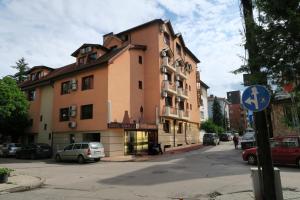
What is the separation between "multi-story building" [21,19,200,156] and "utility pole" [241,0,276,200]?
65.5 ft

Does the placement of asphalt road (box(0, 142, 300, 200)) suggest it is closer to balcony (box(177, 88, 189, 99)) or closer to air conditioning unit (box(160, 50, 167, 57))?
air conditioning unit (box(160, 50, 167, 57))

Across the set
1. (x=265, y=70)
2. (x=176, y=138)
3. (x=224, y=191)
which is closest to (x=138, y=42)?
(x=176, y=138)

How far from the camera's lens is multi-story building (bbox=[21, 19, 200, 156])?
91.9 ft

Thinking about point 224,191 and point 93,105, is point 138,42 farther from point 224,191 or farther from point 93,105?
point 224,191

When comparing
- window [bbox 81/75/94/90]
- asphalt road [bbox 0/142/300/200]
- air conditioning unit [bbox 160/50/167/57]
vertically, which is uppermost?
air conditioning unit [bbox 160/50/167/57]

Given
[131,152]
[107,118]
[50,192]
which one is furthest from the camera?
[131,152]

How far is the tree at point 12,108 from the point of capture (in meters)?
26.7

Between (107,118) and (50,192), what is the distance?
16.2 metres

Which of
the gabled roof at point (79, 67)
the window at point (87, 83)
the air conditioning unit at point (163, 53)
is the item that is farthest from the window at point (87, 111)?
the air conditioning unit at point (163, 53)

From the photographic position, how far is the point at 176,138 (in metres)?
37.0

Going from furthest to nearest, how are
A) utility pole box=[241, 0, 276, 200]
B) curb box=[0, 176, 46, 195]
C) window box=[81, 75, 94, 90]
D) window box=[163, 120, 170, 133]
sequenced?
window box=[163, 120, 170, 133]
window box=[81, 75, 94, 90]
curb box=[0, 176, 46, 195]
utility pole box=[241, 0, 276, 200]

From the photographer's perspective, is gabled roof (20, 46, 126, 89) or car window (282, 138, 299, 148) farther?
gabled roof (20, 46, 126, 89)

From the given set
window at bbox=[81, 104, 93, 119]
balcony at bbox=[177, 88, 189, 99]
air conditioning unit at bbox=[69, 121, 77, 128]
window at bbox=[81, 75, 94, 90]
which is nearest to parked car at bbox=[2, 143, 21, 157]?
air conditioning unit at bbox=[69, 121, 77, 128]

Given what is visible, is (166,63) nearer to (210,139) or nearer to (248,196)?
(210,139)
